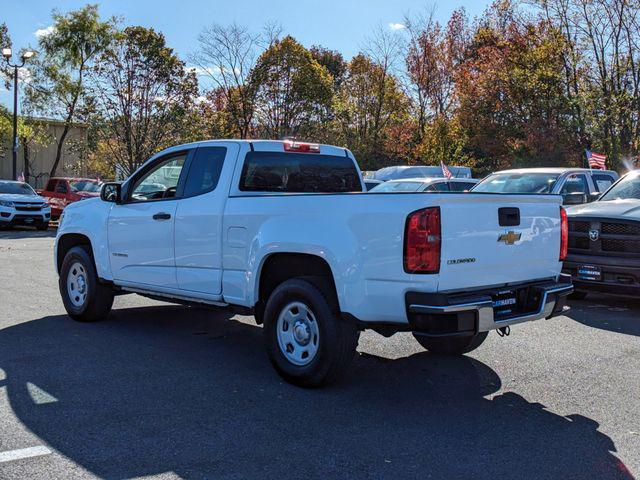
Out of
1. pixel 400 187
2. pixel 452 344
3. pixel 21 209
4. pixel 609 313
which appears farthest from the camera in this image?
pixel 21 209

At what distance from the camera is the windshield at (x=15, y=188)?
2277cm

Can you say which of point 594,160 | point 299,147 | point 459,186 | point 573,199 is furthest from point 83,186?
point 299,147

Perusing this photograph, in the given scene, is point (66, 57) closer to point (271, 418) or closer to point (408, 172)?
point (408, 172)

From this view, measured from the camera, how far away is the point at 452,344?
618cm

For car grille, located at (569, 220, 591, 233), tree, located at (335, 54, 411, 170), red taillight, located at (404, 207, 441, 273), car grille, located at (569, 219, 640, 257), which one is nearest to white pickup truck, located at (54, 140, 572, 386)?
red taillight, located at (404, 207, 441, 273)

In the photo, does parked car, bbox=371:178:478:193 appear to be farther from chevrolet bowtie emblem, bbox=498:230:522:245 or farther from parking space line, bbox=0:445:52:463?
parking space line, bbox=0:445:52:463

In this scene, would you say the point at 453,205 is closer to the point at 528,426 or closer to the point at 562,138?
the point at 528,426

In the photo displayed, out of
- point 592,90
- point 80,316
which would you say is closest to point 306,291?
point 80,316

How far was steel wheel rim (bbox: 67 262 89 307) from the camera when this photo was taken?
24.5 ft

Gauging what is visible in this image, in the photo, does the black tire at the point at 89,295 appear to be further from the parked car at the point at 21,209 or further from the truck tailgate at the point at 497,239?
the parked car at the point at 21,209

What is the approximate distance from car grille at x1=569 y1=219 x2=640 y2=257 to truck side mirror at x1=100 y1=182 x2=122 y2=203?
18.6 feet

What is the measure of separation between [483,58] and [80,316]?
25.5 meters

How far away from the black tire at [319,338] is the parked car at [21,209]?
18.7 metres

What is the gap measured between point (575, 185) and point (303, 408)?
27.5ft
